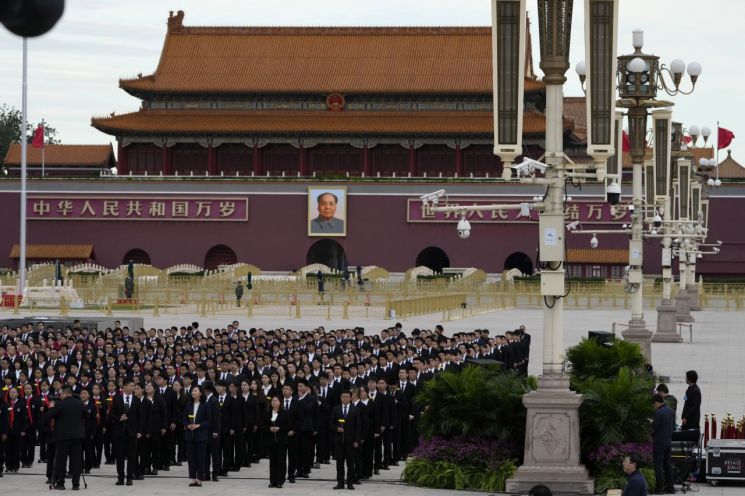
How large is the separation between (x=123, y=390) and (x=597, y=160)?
6.29m

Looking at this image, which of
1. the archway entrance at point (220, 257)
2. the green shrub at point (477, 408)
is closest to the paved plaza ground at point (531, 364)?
the green shrub at point (477, 408)

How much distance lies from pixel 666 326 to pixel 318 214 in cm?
3408

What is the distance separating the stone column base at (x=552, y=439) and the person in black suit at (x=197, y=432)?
364 centimetres

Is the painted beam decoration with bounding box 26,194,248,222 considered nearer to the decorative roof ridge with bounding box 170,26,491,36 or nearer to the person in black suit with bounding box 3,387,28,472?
the decorative roof ridge with bounding box 170,26,491,36

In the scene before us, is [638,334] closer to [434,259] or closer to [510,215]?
[510,215]

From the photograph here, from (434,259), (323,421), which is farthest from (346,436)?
(434,259)

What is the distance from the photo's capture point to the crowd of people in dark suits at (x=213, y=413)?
14.8m

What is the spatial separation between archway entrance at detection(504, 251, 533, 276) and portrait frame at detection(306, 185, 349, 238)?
9.00 meters

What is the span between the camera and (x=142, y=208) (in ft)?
227

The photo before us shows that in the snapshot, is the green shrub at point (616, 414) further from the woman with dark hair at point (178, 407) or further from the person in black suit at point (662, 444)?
the woman with dark hair at point (178, 407)

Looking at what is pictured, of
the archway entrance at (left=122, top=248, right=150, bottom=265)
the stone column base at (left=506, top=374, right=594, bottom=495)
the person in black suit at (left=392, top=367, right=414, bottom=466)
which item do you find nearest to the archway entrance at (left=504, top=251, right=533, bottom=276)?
the archway entrance at (left=122, top=248, right=150, bottom=265)

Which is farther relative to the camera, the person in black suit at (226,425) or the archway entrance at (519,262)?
the archway entrance at (519,262)

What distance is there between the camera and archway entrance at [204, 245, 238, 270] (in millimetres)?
69438

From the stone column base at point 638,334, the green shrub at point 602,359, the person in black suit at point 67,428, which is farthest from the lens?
the stone column base at point 638,334
